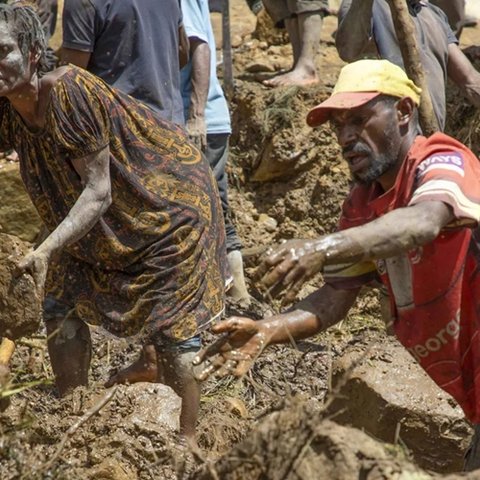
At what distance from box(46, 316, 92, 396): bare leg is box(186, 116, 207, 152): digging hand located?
1.54m

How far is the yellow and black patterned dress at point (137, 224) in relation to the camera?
6090 mm

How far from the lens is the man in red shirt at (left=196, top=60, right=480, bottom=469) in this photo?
4551 millimetres

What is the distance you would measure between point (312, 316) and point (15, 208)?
5253 mm

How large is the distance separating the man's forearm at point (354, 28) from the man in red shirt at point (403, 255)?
265 cm

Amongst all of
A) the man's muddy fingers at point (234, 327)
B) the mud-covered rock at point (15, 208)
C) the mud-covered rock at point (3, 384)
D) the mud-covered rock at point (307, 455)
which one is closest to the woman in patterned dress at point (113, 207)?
the mud-covered rock at point (3, 384)

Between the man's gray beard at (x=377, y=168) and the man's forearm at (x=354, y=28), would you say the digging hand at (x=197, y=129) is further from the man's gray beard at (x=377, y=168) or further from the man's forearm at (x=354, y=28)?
the man's gray beard at (x=377, y=168)

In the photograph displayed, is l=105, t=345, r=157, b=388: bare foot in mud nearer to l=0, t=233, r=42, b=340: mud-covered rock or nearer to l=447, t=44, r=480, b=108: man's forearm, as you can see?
l=0, t=233, r=42, b=340: mud-covered rock

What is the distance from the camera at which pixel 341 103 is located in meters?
4.76

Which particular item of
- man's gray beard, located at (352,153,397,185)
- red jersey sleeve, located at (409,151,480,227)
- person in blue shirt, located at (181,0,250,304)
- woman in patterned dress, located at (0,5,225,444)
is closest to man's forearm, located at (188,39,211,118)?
person in blue shirt, located at (181,0,250,304)

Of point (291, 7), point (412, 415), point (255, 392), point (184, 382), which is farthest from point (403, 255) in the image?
point (291, 7)

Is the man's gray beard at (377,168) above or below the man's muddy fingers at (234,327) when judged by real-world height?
above

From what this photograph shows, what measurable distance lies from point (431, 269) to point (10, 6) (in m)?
2.15

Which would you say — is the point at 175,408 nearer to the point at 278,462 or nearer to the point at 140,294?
the point at 140,294

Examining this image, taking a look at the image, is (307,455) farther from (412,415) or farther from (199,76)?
(199,76)
